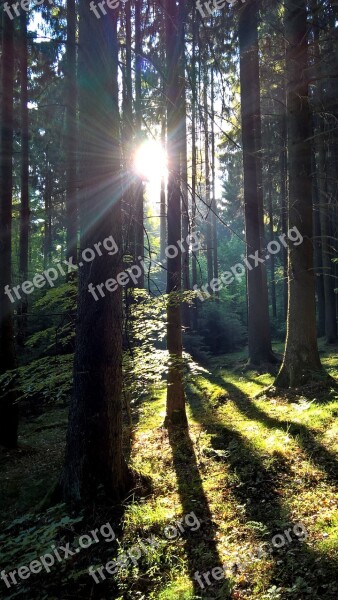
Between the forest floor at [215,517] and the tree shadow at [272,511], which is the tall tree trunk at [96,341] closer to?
the forest floor at [215,517]

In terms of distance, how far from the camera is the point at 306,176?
27.5 feet

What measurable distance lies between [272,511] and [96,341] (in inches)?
94.8

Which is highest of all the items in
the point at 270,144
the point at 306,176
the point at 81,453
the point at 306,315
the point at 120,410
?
the point at 270,144

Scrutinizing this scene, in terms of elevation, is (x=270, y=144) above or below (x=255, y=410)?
above

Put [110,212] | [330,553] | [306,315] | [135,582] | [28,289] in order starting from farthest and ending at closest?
[28,289] < [306,315] < [110,212] < [135,582] < [330,553]

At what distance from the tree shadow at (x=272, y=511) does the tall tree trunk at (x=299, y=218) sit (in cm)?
248

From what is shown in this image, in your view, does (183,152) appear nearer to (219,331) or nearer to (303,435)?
(303,435)

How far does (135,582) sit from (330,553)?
1523 mm

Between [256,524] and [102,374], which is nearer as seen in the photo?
[256,524]

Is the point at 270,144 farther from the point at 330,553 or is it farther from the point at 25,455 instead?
the point at 330,553

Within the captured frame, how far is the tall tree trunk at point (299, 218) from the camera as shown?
316 inches

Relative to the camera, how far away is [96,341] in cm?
416

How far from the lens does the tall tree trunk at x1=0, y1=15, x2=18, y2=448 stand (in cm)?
744

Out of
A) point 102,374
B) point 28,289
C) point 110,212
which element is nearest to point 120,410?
point 102,374
